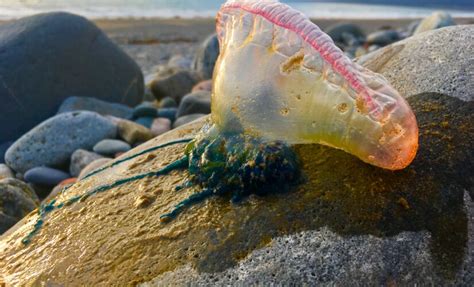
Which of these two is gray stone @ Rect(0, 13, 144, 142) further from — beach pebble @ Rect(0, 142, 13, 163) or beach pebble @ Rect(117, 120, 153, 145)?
beach pebble @ Rect(117, 120, 153, 145)

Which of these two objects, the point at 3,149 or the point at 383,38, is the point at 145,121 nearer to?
the point at 3,149

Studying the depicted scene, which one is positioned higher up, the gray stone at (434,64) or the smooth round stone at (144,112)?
the gray stone at (434,64)

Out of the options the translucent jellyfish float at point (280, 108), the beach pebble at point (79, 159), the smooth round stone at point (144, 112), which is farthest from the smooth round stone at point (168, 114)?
the translucent jellyfish float at point (280, 108)

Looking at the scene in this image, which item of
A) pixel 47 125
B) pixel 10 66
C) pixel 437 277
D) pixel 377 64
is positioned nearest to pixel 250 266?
pixel 437 277

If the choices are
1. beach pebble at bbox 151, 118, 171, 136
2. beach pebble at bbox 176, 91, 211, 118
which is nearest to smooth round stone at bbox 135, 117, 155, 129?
beach pebble at bbox 151, 118, 171, 136

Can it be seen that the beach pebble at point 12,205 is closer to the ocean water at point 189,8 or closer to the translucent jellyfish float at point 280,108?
the translucent jellyfish float at point 280,108

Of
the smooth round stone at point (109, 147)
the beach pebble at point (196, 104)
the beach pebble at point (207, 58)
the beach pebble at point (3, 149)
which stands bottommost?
the beach pebble at point (207, 58)

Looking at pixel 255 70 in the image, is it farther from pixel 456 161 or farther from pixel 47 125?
pixel 47 125
